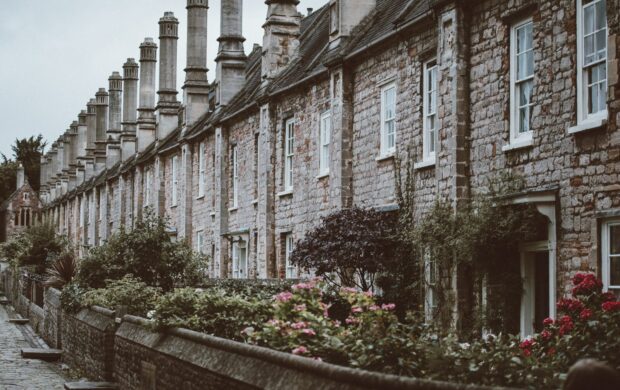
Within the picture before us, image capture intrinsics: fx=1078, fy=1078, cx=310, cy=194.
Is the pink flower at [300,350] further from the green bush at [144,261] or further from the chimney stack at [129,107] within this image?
the chimney stack at [129,107]

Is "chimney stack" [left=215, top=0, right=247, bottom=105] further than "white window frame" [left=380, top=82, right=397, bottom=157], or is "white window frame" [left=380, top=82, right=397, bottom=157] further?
"chimney stack" [left=215, top=0, right=247, bottom=105]

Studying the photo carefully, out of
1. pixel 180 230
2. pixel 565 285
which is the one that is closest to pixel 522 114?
pixel 565 285

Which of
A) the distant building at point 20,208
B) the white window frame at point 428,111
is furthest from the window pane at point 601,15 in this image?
the distant building at point 20,208

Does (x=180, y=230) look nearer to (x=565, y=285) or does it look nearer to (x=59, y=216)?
(x=565, y=285)

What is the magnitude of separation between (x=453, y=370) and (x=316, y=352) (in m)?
2.00

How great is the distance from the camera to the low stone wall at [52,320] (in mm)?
24731

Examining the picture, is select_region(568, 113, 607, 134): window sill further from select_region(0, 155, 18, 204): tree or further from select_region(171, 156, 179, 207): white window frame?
select_region(0, 155, 18, 204): tree

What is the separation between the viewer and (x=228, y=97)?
37438mm

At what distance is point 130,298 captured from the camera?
18844mm

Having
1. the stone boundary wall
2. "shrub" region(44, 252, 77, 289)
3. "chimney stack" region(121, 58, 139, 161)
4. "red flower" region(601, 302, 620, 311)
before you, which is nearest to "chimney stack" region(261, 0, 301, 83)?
"shrub" region(44, 252, 77, 289)

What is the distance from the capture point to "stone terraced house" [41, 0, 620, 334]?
48.8 ft

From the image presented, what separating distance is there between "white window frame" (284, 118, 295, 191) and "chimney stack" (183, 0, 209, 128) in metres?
13.7

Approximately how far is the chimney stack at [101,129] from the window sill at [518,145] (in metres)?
53.5

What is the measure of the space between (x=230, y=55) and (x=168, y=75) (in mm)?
11931
